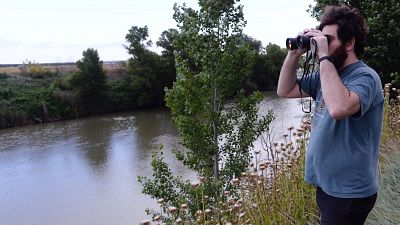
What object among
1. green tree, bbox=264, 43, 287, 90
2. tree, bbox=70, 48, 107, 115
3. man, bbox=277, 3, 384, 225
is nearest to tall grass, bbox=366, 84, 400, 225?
man, bbox=277, 3, 384, 225

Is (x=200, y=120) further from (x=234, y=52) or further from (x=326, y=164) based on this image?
(x=326, y=164)

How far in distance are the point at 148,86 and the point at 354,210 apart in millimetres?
27531

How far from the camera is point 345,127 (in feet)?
4.27

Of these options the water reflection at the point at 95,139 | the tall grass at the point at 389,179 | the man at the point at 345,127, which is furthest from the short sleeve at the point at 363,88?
the water reflection at the point at 95,139

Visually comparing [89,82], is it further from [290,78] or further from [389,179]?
[290,78]

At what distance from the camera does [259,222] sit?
222 centimetres

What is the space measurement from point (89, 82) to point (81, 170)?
48.6ft

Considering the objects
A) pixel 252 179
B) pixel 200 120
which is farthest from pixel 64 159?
pixel 252 179

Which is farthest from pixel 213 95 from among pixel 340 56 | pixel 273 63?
pixel 273 63

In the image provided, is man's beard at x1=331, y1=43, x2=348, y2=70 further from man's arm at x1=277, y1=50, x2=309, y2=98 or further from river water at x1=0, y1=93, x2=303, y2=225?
river water at x1=0, y1=93, x2=303, y2=225

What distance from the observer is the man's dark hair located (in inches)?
52.3

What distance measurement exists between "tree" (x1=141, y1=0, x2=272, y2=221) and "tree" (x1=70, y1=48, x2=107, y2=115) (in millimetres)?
21224

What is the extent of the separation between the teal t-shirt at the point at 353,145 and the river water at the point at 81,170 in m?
3.12

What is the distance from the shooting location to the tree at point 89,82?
26203mm
